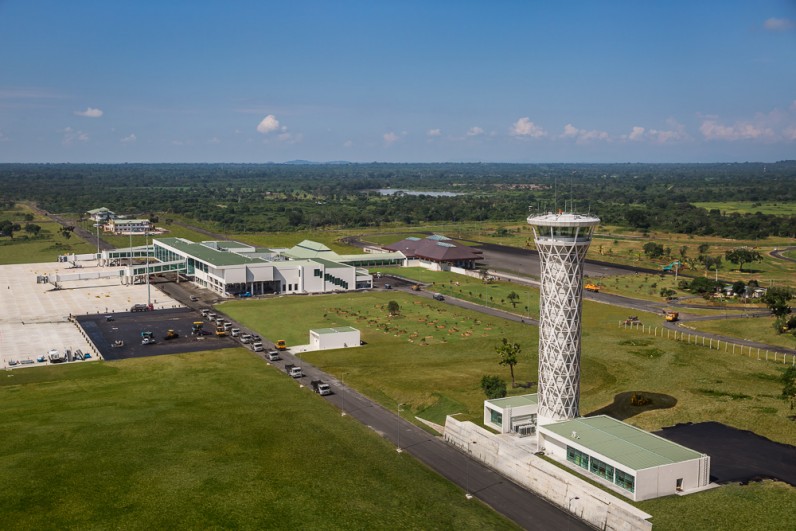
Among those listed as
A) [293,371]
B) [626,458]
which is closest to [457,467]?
[626,458]

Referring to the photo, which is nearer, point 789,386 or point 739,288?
point 789,386

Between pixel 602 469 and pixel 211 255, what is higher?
pixel 211 255

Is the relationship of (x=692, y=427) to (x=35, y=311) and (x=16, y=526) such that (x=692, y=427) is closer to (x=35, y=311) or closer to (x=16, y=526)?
(x=16, y=526)

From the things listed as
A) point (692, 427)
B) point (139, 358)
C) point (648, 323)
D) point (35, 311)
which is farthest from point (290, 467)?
point (35, 311)

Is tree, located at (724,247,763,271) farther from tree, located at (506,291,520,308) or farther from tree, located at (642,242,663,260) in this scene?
tree, located at (506,291,520,308)

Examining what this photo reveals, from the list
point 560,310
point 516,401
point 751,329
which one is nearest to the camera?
point 560,310

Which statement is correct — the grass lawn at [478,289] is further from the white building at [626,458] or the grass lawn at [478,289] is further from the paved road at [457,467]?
the white building at [626,458]

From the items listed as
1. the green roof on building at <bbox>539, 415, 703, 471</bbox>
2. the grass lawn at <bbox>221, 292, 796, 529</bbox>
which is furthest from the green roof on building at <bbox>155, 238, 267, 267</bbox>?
the green roof on building at <bbox>539, 415, 703, 471</bbox>

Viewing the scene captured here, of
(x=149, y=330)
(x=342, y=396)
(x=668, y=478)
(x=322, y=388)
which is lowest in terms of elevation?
(x=342, y=396)

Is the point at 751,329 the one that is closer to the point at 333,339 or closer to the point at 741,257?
the point at 333,339
